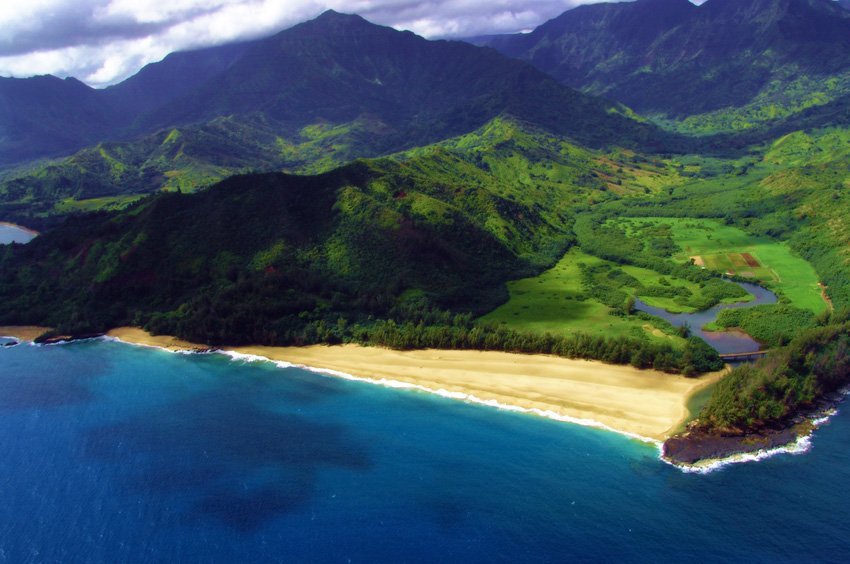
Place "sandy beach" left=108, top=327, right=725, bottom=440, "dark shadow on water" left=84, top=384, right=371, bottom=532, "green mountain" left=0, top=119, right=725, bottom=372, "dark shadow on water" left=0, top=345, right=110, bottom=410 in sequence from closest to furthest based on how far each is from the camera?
"dark shadow on water" left=84, top=384, right=371, bottom=532 → "sandy beach" left=108, top=327, right=725, bottom=440 → "dark shadow on water" left=0, top=345, right=110, bottom=410 → "green mountain" left=0, top=119, right=725, bottom=372

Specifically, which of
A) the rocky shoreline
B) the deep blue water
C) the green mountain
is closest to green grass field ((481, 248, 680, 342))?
the green mountain

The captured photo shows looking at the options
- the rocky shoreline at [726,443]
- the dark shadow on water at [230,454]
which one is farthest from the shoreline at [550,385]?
the dark shadow on water at [230,454]

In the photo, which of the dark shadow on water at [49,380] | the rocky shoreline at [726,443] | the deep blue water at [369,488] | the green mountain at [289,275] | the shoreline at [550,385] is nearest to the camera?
the deep blue water at [369,488]

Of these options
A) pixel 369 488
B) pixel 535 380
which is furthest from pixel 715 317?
pixel 369 488

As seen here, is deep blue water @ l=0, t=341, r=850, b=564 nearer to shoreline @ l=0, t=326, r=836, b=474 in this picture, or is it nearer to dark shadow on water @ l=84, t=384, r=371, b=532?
dark shadow on water @ l=84, t=384, r=371, b=532

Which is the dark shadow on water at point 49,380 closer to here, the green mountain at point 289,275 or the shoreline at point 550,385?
the shoreline at point 550,385

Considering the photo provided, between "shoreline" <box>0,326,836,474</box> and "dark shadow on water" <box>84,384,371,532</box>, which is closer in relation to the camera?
"dark shadow on water" <box>84,384,371,532</box>

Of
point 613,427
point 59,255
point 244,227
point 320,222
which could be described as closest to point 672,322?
point 613,427

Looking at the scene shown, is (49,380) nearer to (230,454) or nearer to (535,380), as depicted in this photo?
(230,454)
